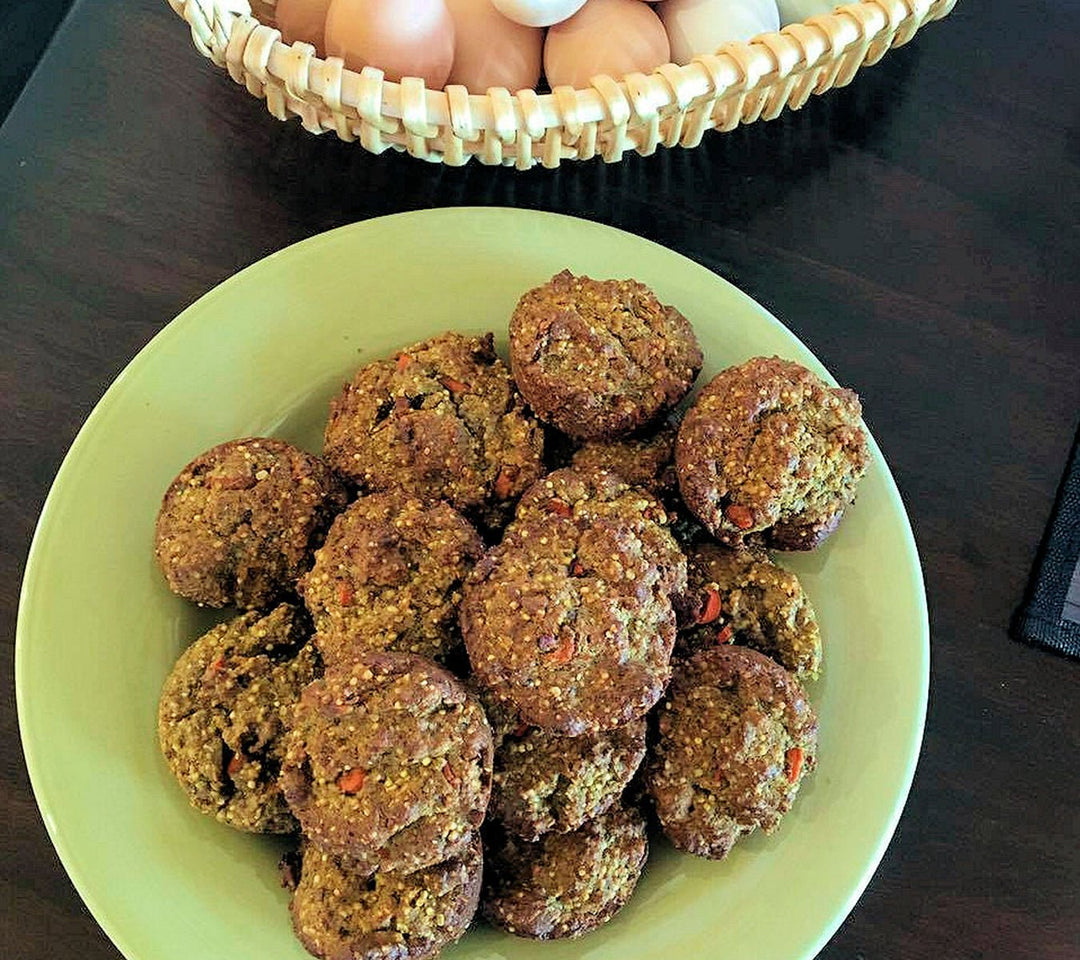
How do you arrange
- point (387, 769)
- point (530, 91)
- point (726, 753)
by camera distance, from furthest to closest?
1. point (530, 91)
2. point (726, 753)
3. point (387, 769)

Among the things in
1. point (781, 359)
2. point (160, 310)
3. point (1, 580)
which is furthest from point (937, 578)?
point (1, 580)

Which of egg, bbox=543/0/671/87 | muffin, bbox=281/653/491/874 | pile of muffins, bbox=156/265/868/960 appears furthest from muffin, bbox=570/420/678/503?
egg, bbox=543/0/671/87

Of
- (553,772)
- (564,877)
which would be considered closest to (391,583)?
(553,772)

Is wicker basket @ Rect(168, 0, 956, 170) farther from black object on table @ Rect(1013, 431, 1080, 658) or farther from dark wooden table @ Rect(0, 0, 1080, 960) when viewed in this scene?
black object on table @ Rect(1013, 431, 1080, 658)

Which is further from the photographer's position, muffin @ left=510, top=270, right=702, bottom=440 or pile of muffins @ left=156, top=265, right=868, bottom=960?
muffin @ left=510, top=270, right=702, bottom=440

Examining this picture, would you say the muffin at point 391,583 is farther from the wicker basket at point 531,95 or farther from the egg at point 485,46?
the egg at point 485,46

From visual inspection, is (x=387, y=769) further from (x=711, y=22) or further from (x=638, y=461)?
(x=711, y=22)
